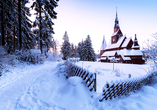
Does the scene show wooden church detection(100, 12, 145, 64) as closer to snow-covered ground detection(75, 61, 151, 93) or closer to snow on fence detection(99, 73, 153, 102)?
snow-covered ground detection(75, 61, 151, 93)

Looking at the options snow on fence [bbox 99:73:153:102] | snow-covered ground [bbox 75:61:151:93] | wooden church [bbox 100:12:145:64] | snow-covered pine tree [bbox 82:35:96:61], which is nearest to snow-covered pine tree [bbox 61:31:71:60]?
snow-covered pine tree [bbox 82:35:96:61]

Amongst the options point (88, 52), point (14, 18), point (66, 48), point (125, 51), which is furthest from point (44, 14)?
point (125, 51)

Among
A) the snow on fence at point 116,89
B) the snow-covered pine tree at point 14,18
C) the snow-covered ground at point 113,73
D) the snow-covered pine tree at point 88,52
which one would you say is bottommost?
the snow-covered ground at point 113,73

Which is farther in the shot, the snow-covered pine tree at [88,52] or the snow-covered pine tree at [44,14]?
the snow-covered pine tree at [88,52]

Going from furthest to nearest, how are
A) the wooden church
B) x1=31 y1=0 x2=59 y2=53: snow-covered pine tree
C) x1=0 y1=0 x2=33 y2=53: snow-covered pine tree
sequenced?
the wooden church → x1=31 y1=0 x2=59 y2=53: snow-covered pine tree → x1=0 y1=0 x2=33 y2=53: snow-covered pine tree

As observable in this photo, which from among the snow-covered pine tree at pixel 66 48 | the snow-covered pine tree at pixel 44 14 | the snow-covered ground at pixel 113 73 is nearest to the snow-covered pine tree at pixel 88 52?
the snow-covered pine tree at pixel 66 48

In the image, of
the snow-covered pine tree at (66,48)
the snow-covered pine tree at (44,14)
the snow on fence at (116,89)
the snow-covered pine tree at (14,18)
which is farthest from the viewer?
the snow-covered pine tree at (66,48)

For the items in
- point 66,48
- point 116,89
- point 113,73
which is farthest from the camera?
point 66,48

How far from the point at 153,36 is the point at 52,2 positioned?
16.7 meters

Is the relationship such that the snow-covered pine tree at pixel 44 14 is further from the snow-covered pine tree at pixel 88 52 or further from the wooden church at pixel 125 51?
the snow-covered pine tree at pixel 88 52

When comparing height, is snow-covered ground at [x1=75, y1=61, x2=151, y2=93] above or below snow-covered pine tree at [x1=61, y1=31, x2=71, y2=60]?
below

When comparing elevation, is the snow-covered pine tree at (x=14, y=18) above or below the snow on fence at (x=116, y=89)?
above

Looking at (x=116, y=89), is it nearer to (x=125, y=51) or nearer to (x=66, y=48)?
(x=125, y=51)

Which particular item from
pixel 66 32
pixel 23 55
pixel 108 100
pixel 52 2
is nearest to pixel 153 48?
pixel 108 100
